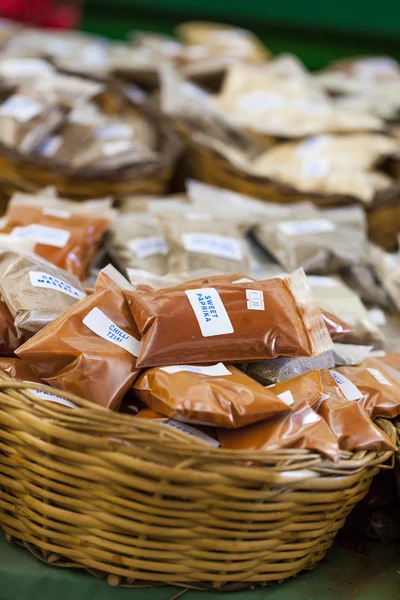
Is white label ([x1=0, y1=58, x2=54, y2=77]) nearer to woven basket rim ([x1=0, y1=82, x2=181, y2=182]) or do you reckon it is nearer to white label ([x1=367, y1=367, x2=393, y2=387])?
woven basket rim ([x1=0, y1=82, x2=181, y2=182])

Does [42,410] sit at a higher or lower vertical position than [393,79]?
higher

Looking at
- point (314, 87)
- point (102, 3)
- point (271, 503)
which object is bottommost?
point (102, 3)

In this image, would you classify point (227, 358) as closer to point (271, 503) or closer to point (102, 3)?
point (271, 503)

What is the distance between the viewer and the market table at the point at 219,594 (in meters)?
0.89

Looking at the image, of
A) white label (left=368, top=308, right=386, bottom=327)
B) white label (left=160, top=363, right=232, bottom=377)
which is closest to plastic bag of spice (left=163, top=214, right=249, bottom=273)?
white label (left=368, top=308, right=386, bottom=327)

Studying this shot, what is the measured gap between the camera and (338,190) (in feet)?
6.01

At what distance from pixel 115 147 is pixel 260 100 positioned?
0.63 meters

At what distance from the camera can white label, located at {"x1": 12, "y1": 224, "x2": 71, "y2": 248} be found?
123cm

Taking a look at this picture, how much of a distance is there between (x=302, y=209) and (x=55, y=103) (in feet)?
2.29

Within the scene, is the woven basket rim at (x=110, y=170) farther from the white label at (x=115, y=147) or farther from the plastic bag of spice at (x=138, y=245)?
the plastic bag of spice at (x=138, y=245)

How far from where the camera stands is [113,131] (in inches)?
72.1

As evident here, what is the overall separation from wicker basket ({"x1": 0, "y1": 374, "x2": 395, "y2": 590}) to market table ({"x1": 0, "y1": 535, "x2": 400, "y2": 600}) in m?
0.01

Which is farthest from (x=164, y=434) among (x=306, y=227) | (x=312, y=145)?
(x=312, y=145)

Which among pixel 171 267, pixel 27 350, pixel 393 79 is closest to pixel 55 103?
pixel 171 267
